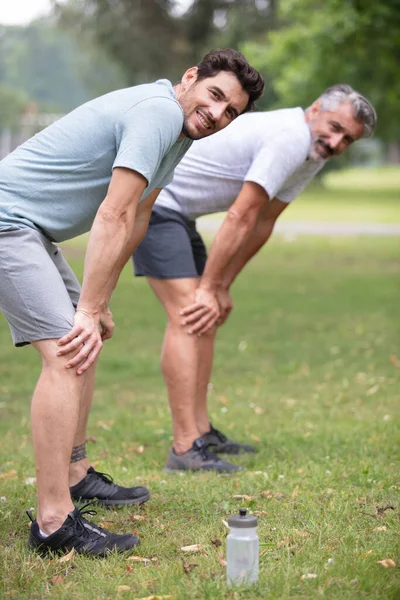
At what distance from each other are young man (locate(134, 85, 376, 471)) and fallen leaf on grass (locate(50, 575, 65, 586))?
1.70 metres

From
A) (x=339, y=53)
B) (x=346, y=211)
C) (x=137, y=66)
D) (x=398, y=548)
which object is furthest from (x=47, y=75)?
(x=398, y=548)

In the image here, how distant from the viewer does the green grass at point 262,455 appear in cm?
345

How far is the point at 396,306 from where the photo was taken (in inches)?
454

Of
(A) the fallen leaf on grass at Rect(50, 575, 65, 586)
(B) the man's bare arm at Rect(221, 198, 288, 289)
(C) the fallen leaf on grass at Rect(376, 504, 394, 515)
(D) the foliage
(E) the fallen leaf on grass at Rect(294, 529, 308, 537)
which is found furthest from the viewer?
(D) the foliage

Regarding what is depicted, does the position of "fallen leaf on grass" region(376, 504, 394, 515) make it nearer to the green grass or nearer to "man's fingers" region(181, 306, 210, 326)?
the green grass

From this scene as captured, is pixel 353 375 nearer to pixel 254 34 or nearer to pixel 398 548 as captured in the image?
pixel 398 548

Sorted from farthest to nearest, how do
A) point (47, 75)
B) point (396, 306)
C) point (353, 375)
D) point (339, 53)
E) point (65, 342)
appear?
point (47, 75)
point (339, 53)
point (396, 306)
point (353, 375)
point (65, 342)

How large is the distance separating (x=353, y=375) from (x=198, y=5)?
32474 mm

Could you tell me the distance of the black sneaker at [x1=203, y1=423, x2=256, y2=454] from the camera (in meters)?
5.54

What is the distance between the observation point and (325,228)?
23.7 metres

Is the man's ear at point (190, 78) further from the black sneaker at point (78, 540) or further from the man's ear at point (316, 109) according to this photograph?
the black sneaker at point (78, 540)

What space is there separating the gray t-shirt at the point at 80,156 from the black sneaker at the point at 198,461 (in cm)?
177

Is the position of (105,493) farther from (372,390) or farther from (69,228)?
(372,390)

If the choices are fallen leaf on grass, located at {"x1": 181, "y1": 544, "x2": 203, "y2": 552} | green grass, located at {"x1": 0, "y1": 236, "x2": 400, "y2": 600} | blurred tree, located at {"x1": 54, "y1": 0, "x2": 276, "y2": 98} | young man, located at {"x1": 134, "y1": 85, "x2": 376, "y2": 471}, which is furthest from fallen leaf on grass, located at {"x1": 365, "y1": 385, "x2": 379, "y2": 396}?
blurred tree, located at {"x1": 54, "y1": 0, "x2": 276, "y2": 98}
